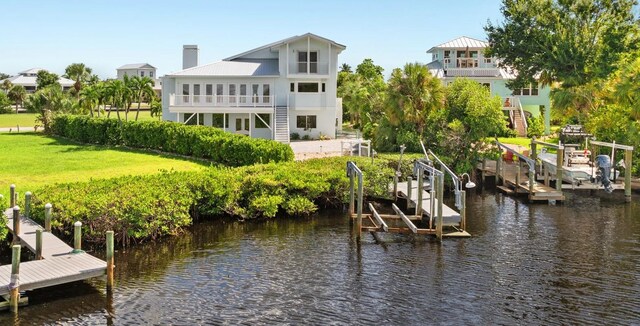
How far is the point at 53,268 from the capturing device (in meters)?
16.3

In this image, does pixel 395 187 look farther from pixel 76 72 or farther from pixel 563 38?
pixel 76 72

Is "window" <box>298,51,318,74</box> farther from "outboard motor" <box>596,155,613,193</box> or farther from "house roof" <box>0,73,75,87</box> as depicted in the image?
"house roof" <box>0,73,75,87</box>

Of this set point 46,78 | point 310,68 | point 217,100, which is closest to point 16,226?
point 217,100

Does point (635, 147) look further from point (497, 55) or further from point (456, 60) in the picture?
point (456, 60)

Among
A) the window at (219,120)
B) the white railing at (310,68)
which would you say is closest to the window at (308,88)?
the white railing at (310,68)

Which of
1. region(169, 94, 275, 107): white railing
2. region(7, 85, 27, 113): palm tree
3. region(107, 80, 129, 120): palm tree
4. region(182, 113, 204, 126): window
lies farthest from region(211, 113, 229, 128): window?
region(7, 85, 27, 113): palm tree

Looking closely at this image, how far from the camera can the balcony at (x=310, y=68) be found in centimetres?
5109

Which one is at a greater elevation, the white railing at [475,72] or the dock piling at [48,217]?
the white railing at [475,72]

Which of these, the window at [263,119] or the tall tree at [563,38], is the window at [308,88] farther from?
the tall tree at [563,38]

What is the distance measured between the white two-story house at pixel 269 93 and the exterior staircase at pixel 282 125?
80 millimetres

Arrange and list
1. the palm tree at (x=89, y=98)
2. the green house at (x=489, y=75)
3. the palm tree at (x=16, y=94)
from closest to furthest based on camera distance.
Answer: the green house at (x=489, y=75), the palm tree at (x=89, y=98), the palm tree at (x=16, y=94)

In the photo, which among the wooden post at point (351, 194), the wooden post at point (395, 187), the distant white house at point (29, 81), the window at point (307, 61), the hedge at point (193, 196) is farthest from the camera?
the distant white house at point (29, 81)

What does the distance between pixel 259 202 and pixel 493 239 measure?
30.2 ft

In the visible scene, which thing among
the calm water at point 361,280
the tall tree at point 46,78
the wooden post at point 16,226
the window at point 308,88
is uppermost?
the tall tree at point 46,78
